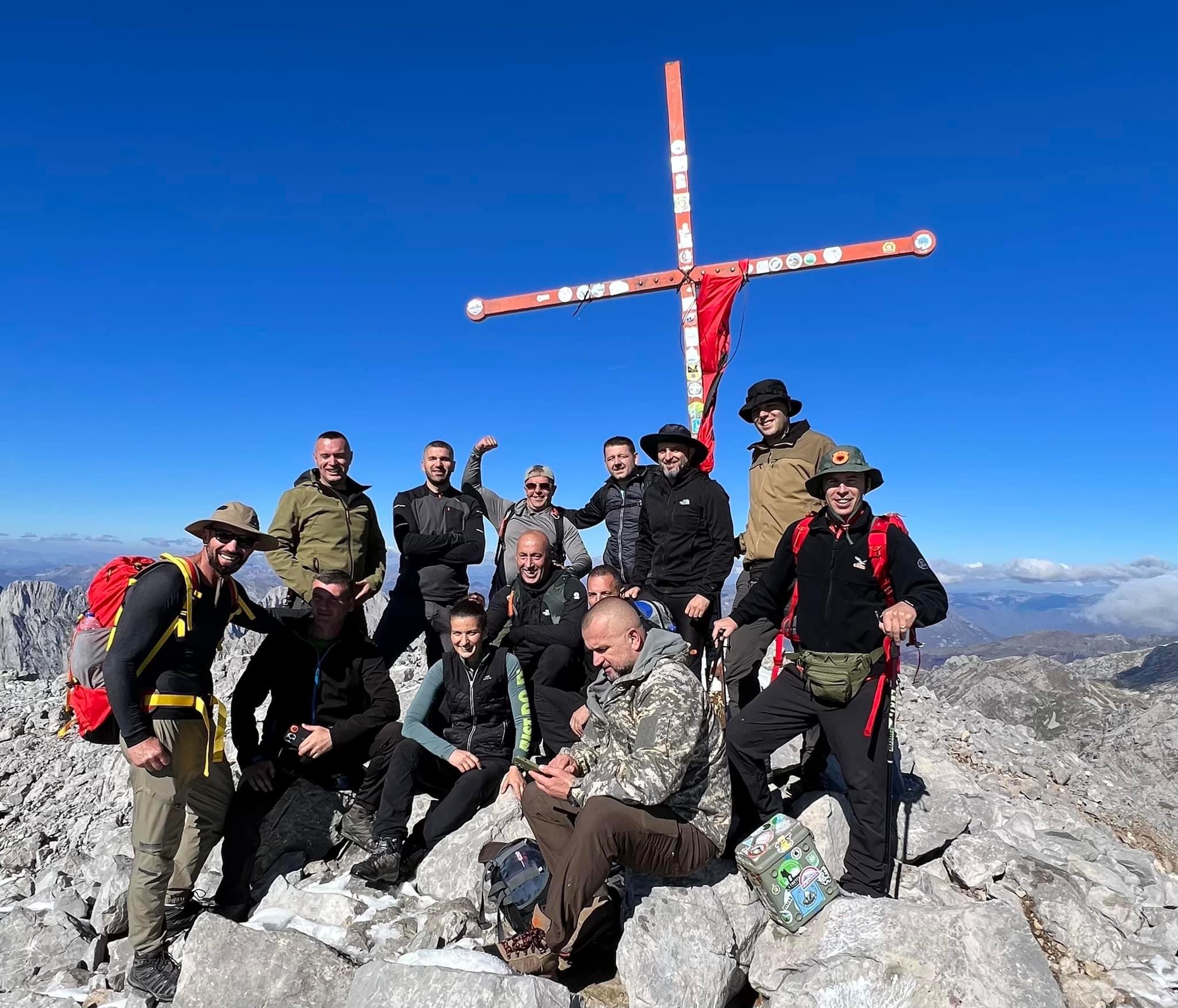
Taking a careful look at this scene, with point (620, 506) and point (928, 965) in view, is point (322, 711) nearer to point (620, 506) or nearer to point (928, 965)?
point (620, 506)

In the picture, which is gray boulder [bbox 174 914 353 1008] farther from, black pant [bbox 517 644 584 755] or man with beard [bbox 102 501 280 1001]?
black pant [bbox 517 644 584 755]

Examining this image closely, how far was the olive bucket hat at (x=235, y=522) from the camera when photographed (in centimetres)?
536

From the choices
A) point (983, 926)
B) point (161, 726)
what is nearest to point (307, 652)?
point (161, 726)

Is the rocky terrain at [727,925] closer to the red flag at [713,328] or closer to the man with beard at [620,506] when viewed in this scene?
the man with beard at [620,506]

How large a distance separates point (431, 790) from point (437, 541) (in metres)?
2.97

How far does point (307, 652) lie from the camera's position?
6902mm

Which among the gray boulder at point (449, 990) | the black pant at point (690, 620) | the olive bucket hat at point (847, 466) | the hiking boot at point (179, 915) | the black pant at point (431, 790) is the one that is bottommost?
the hiking boot at point (179, 915)

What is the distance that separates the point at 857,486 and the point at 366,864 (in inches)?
216

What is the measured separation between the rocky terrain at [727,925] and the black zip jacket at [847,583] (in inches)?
69.5

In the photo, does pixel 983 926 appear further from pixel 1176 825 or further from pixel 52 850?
pixel 52 850

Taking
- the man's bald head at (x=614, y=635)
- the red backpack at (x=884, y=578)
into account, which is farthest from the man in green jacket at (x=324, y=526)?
the red backpack at (x=884, y=578)

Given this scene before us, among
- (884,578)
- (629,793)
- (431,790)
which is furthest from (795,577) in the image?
(431,790)

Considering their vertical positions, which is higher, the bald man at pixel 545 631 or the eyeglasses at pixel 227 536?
the eyeglasses at pixel 227 536

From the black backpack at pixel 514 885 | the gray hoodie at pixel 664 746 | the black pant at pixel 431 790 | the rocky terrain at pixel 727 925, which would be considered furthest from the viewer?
the black pant at pixel 431 790
